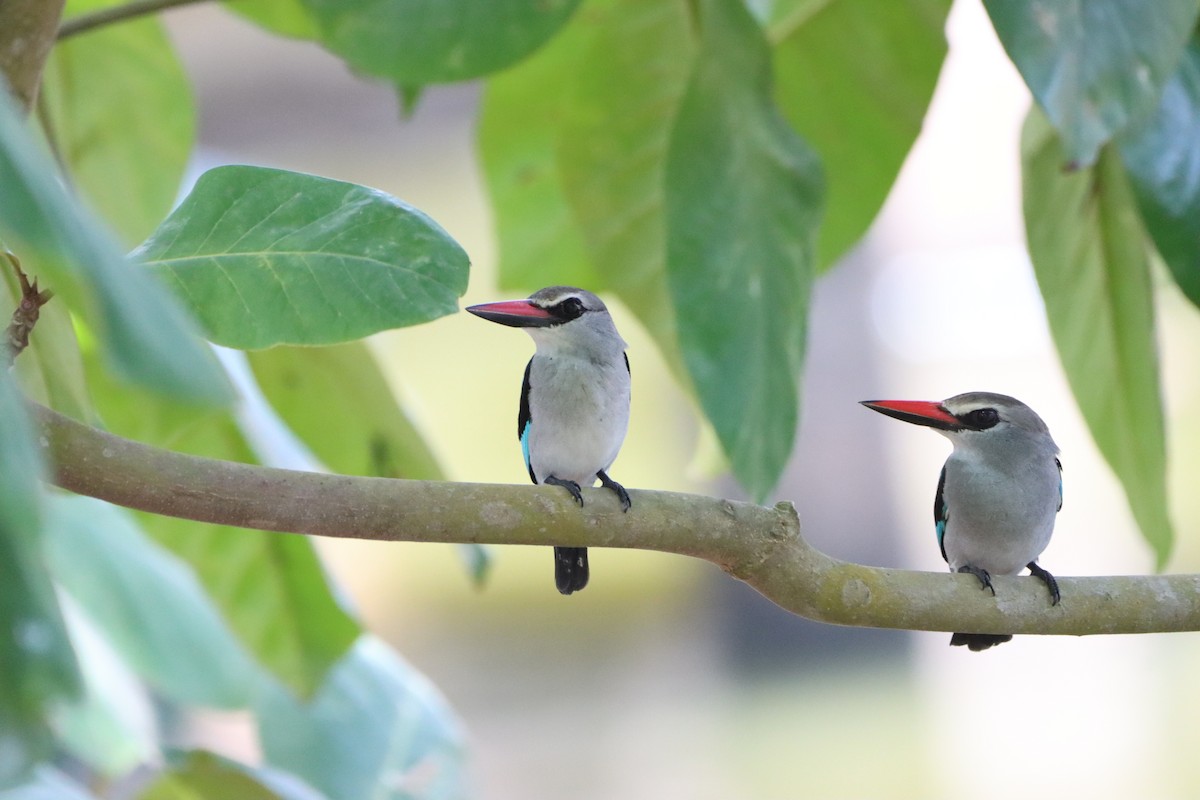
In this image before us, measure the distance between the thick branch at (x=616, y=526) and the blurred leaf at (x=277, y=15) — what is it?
840mm

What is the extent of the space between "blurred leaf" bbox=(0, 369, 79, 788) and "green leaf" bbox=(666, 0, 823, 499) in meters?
0.67

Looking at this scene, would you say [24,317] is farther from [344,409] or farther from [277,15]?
[277,15]

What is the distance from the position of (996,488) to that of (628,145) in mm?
504

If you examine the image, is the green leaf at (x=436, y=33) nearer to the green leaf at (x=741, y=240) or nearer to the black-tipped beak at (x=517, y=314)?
the green leaf at (x=741, y=240)

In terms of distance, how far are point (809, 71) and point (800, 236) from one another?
0.34 m

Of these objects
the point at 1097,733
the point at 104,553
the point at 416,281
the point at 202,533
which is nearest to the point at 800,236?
the point at 416,281

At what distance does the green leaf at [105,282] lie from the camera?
276 millimetres

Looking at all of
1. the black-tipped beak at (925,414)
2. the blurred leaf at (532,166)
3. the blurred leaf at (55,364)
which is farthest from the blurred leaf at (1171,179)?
the blurred leaf at (55,364)

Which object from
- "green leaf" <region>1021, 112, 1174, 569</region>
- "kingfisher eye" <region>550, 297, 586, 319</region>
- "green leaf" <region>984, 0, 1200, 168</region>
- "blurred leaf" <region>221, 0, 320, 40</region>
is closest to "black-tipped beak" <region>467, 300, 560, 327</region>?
"kingfisher eye" <region>550, 297, 586, 319</region>

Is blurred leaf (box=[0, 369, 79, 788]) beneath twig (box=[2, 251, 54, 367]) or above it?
beneath

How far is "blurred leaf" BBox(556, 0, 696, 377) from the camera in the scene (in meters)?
1.24

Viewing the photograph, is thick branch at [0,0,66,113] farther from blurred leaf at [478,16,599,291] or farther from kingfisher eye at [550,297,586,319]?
blurred leaf at [478,16,599,291]

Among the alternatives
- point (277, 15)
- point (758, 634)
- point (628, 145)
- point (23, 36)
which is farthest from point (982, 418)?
point (758, 634)

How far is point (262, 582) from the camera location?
1293 millimetres
